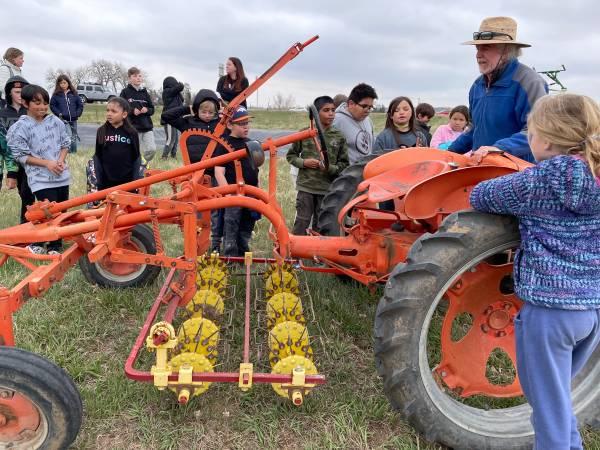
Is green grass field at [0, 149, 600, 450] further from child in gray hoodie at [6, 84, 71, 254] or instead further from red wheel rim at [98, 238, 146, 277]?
child in gray hoodie at [6, 84, 71, 254]

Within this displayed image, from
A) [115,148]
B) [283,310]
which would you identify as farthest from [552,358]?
[115,148]

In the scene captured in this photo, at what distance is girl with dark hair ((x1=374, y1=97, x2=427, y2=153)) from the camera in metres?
4.66

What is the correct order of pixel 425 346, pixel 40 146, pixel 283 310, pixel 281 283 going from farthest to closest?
pixel 40 146 → pixel 281 283 → pixel 283 310 → pixel 425 346

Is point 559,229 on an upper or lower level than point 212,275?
upper

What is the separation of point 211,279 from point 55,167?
2.35m

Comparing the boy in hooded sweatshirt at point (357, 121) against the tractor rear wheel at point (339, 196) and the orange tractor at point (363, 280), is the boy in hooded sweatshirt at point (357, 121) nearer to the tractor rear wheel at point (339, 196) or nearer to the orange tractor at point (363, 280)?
the tractor rear wheel at point (339, 196)

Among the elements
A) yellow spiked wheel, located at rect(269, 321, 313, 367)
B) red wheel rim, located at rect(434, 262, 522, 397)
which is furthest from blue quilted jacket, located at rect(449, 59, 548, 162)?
yellow spiked wheel, located at rect(269, 321, 313, 367)

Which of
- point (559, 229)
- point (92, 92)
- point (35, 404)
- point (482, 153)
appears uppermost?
point (92, 92)

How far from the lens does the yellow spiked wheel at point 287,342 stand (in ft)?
8.20

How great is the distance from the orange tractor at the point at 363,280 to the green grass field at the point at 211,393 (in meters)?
0.23

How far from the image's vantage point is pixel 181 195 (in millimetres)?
2824

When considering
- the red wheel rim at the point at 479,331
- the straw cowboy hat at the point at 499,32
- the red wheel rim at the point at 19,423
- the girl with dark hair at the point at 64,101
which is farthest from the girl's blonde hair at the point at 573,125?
the girl with dark hair at the point at 64,101

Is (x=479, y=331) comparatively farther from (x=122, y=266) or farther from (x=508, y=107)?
(x=122, y=266)

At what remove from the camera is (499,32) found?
2.89 meters
